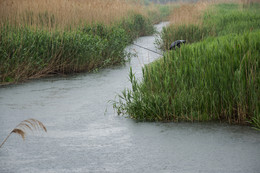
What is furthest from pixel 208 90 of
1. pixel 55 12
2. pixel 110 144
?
pixel 55 12

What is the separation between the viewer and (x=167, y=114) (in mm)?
4957

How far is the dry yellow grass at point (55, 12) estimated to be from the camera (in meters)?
8.81

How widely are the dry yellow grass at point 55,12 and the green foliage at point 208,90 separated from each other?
13.6 ft

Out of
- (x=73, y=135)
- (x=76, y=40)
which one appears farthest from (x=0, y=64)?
(x=73, y=135)

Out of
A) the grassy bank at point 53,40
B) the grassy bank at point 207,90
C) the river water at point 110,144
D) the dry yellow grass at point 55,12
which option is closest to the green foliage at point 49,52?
the grassy bank at point 53,40

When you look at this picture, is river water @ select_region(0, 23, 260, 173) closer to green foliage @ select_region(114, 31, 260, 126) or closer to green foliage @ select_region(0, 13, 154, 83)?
green foliage @ select_region(114, 31, 260, 126)

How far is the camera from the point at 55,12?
957cm

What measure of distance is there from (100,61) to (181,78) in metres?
4.34

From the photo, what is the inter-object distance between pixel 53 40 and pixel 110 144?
479cm

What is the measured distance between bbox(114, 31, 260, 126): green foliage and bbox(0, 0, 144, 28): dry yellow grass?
13.6 ft

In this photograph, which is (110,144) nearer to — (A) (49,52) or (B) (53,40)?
(A) (49,52)

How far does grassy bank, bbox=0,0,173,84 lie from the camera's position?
7871 mm

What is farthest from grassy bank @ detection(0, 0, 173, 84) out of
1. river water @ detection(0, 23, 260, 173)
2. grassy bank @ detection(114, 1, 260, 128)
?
grassy bank @ detection(114, 1, 260, 128)

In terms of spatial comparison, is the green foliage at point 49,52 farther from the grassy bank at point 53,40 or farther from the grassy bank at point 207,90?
the grassy bank at point 207,90
